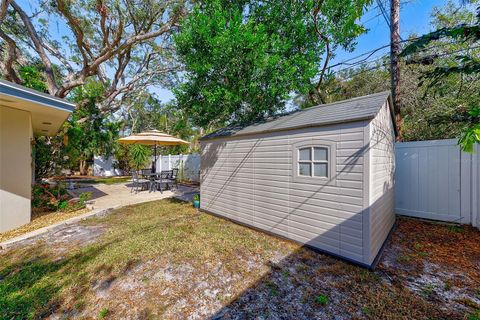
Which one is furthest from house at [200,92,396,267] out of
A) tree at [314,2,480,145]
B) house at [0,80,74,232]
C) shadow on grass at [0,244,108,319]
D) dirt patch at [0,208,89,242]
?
dirt patch at [0,208,89,242]

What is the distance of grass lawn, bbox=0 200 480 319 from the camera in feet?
7.90

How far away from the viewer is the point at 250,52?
5.04m

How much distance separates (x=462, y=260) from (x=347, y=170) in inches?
101

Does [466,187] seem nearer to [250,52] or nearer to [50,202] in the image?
[250,52]

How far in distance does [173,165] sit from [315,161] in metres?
11.9

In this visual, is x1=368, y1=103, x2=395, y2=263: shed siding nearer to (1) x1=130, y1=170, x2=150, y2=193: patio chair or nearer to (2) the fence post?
(2) the fence post

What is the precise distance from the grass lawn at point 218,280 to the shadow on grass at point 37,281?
0.02m

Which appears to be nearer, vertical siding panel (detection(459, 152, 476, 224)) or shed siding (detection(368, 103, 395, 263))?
shed siding (detection(368, 103, 395, 263))

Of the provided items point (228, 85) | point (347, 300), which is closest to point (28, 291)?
point (347, 300)

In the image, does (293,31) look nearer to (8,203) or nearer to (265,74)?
(265,74)

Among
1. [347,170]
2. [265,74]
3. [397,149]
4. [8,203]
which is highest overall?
[265,74]

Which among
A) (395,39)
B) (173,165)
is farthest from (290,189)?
(173,165)

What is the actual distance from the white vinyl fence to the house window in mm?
8767

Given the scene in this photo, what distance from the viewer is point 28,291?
276 centimetres
